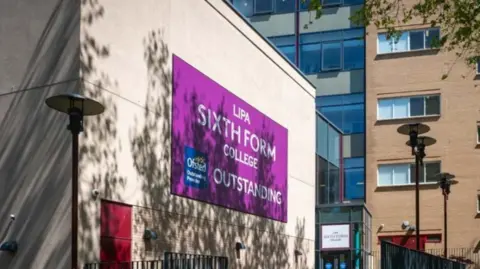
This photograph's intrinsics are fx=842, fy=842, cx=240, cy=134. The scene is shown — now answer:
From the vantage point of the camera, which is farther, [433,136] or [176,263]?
[433,136]

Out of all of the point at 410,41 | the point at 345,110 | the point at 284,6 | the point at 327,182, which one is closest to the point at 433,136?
the point at 345,110

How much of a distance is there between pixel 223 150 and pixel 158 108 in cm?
380

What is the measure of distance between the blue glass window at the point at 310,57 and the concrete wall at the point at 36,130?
2852 centimetres

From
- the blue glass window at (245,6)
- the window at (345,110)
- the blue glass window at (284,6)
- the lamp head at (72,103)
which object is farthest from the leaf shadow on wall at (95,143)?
the blue glass window at (245,6)

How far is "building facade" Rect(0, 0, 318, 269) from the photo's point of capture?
15.8 m

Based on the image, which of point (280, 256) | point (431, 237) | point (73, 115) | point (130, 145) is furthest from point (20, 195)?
point (431, 237)

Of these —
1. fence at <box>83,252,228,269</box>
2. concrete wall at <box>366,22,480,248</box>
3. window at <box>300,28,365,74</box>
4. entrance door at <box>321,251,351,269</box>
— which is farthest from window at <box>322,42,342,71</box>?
fence at <box>83,252,228,269</box>

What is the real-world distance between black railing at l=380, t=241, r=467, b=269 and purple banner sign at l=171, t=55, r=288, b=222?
583cm

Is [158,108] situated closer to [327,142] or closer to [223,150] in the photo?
[223,150]

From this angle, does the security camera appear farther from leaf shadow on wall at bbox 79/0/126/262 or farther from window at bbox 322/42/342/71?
window at bbox 322/42/342/71

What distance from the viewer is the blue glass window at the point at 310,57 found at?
43.8 metres

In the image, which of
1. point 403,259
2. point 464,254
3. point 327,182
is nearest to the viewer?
point 403,259

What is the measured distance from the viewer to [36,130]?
1598 cm

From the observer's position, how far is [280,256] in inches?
1049
